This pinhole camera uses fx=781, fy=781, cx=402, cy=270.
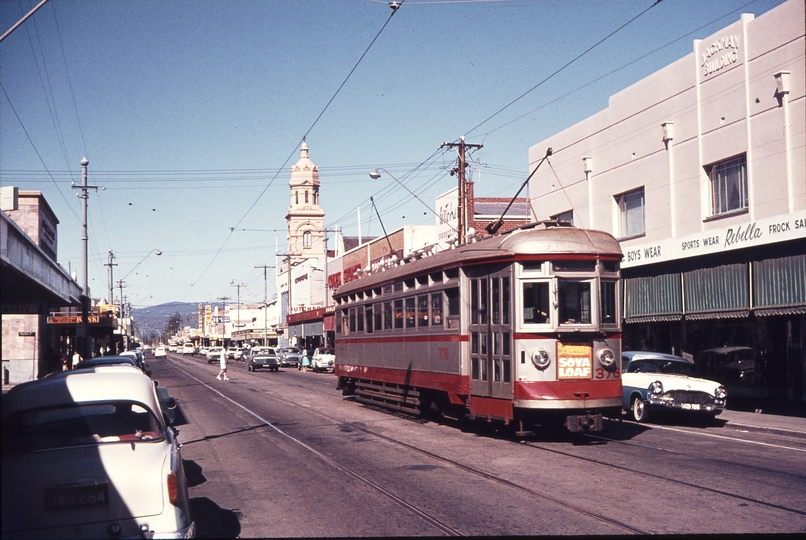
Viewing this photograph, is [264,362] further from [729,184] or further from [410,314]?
[729,184]

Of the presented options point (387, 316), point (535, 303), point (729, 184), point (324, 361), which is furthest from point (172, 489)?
point (324, 361)

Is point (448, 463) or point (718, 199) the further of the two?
point (718, 199)

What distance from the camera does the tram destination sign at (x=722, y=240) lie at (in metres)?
17.2

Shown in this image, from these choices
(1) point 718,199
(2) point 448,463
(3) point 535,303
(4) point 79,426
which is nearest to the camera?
(4) point 79,426

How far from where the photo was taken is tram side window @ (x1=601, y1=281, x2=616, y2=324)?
44.2 ft

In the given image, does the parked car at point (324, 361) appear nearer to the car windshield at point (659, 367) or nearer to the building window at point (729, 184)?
the building window at point (729, 184)

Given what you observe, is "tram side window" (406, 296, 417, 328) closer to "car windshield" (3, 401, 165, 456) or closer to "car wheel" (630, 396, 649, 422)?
"car wheel" (630, 396, 649, 422)

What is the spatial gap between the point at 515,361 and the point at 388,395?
21.0ft

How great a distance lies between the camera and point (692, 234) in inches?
829

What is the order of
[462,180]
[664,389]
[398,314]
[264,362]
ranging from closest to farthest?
[664,389]
[398,314]
[462,180]
[264,362]

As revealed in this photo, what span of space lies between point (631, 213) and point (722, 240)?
5586 mm

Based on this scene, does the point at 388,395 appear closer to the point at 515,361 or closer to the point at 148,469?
the point at 515,361

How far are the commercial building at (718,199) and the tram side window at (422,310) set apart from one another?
8.20m

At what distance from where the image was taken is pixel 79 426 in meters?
6.78
